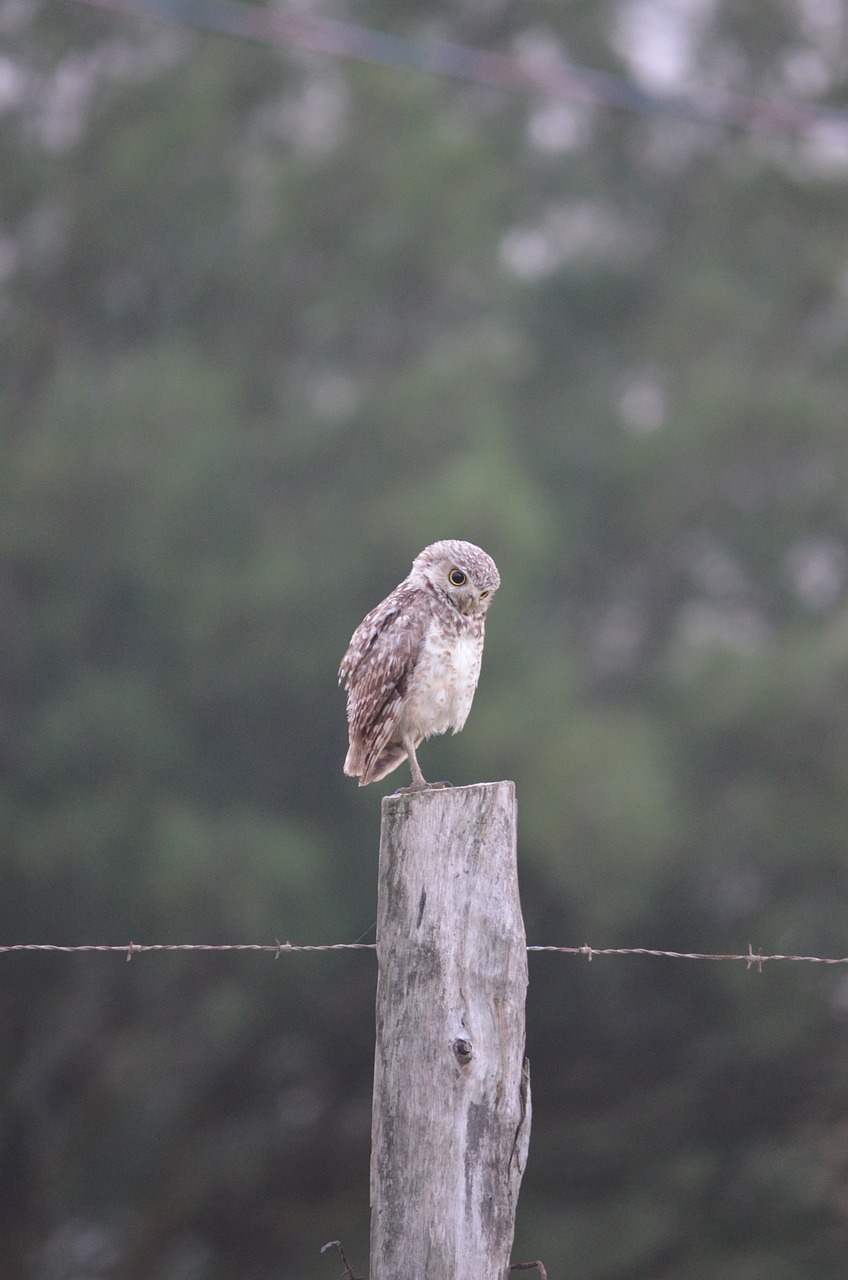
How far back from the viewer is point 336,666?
7.55 meters

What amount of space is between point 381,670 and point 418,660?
9 cm

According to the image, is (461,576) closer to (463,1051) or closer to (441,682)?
(441,682)

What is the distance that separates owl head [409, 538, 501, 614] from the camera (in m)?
3.30

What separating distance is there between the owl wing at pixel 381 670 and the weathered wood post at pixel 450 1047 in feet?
3.50

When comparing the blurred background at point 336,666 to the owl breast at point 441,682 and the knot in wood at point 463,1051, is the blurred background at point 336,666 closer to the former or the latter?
the owl breast at point 441,682

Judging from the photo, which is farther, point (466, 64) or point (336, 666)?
point (336, 666)

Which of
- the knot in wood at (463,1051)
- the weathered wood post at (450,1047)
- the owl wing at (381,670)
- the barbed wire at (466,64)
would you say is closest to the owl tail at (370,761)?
the owl wing at (381,670)

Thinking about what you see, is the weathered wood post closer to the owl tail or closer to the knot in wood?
the knot in wood

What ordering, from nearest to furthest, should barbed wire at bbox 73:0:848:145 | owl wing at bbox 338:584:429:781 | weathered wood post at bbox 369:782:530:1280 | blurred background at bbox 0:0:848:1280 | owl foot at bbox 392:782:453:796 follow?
weathered wood post at bbox 369:782:530:1280 < owl foot at bbox 392:782:453:796 < owl wing at bbox 338:584:429:781 < barbed wire at bbox 73:0:848:145 < blurred background at bbox 0:0:848:1280

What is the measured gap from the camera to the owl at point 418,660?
3221mm

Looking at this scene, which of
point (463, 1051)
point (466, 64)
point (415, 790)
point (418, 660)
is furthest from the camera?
point (466, 64)

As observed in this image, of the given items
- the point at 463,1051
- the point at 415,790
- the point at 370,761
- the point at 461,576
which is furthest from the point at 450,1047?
the point at 461,576

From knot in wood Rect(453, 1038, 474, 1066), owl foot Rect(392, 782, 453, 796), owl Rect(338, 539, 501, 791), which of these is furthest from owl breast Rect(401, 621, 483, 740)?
knot in wood Rect(453, 1038, 474, 1066)

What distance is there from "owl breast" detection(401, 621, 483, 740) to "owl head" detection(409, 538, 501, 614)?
7cm
